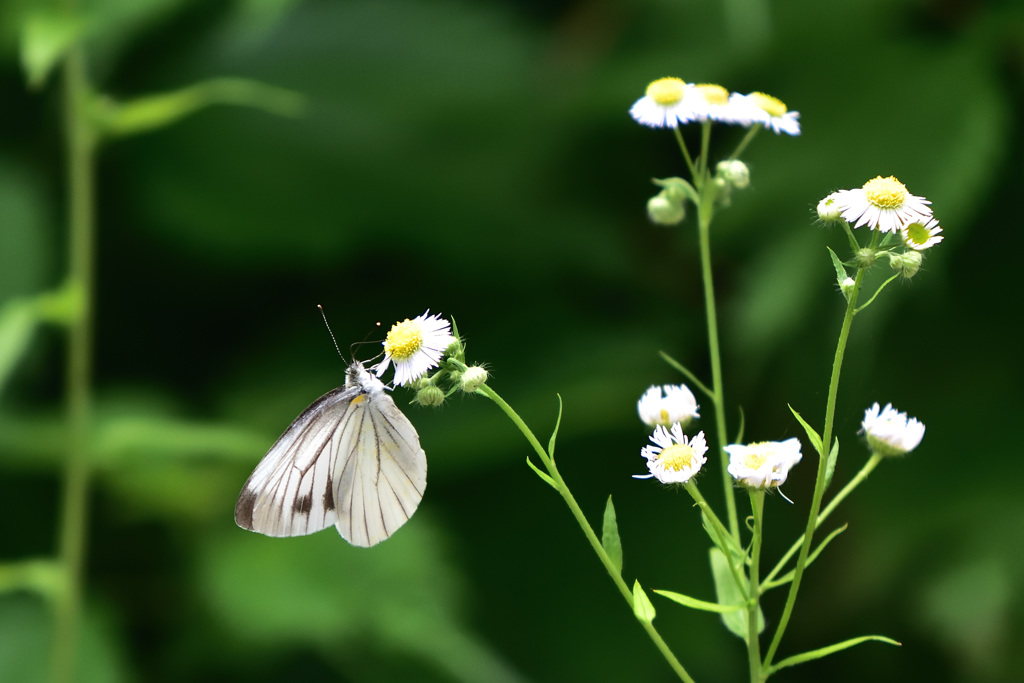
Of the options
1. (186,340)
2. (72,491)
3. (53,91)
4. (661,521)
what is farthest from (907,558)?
(53,91)

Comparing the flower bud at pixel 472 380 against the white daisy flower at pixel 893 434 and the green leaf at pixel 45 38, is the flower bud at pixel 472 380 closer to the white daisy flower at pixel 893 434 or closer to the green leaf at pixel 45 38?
the white daisy flower at pixel 893 434

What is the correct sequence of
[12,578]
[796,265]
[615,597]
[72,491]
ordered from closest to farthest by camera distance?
[12,578] < [72,491] < [796,265] < [615,597]

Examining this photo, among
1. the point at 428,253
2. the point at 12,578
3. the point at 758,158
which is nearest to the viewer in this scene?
the point at 12,578

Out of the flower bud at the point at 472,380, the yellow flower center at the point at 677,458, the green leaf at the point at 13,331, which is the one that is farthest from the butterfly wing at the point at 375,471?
the green leaf at the point at 13,331

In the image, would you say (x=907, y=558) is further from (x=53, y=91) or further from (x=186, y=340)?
(x=53, y=91)

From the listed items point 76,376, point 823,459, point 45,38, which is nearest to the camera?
point 823,459

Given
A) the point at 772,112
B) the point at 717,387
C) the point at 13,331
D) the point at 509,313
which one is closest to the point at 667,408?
the point at 717,387

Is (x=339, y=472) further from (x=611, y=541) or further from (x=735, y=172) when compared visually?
(x=735, y=172)
